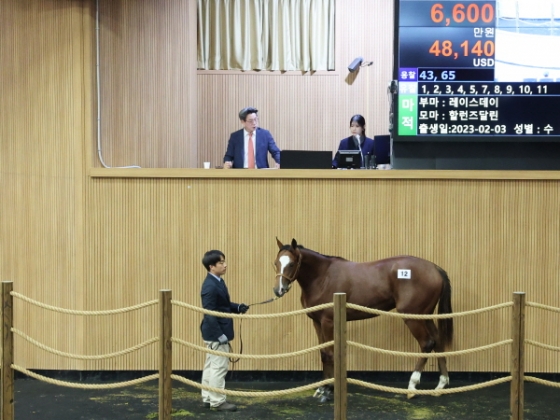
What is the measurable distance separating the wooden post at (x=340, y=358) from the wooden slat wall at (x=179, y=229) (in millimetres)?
1717

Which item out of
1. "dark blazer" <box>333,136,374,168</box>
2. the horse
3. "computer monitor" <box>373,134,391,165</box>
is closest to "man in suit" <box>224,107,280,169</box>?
"dark blazer" <box>333,136,374,168</box>

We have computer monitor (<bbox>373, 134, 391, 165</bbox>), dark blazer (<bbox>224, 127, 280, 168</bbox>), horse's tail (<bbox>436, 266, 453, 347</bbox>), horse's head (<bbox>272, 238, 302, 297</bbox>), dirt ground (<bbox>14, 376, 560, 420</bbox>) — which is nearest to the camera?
dirt ground (<bbox>14, 376, 560, 420</bbox>)

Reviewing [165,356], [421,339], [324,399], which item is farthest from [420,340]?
[165,356]

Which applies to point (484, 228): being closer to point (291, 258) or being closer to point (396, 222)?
point (396, 222)

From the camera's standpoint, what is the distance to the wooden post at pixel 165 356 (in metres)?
5.41

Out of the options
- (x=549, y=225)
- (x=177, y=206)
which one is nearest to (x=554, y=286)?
(x=549, y=225)

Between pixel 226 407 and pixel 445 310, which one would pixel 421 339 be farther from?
pixel 226 407

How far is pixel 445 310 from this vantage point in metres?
6.55

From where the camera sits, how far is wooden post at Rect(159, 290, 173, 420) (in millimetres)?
5410

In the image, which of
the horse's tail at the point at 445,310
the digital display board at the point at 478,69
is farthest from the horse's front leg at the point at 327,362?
the digital display board at the point at 478,69

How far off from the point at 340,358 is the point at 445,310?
1.55 meters

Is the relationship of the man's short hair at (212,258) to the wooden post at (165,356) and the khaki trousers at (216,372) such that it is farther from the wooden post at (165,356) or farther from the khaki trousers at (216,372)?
the wooden post at (165,356)

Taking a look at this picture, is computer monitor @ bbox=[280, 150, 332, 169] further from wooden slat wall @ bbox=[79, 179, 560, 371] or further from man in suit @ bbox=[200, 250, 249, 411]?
man in suit @ bbox=[200, 250, 249, 411]

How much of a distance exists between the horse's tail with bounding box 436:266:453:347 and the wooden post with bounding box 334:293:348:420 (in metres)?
1.48
